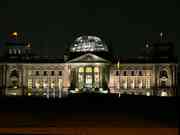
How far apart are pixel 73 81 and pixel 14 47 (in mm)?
27242

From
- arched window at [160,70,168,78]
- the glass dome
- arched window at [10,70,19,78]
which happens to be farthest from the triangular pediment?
arched window at [10,70,19,78]

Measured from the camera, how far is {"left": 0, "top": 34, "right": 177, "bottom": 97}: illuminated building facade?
159 meters

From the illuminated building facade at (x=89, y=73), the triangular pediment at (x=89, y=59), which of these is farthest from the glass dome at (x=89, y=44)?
the triangular pediment at (x=89, y=59)

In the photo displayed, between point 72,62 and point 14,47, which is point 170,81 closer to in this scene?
point 72,62

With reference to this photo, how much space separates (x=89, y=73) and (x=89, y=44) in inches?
356

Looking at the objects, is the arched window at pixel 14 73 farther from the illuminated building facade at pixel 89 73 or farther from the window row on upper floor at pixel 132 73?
the window row on upper floor at pixel 132 73

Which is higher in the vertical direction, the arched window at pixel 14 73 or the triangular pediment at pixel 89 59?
the triangular pediment at pixel 89 59

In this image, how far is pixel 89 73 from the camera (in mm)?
163875

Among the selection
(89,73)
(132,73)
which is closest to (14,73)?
(89,73)

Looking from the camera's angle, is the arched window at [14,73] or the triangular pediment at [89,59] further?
the arched window at [14,73]

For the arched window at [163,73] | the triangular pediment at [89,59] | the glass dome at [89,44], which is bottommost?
the arched window at [163,73]

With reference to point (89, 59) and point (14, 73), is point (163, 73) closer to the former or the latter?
point (89, 59)

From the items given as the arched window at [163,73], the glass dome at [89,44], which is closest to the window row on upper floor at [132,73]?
the arched window at [163,73]

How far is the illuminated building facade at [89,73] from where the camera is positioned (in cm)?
15925
